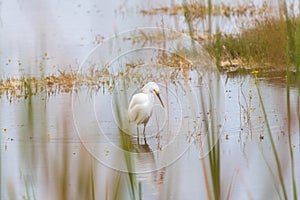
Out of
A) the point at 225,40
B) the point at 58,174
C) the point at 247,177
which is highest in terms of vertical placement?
the point at 225,40

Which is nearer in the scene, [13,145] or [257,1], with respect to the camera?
[13,145]

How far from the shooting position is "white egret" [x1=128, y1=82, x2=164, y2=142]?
4469mm

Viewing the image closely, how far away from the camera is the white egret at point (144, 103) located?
14.7 feet

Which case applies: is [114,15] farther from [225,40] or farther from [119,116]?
[119,116]

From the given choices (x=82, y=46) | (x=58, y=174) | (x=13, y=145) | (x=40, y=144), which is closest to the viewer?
(x=58, y=174)

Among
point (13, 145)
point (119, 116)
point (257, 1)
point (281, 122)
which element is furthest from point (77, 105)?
point (257, 1)

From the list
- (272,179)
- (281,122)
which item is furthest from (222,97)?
(281,122)

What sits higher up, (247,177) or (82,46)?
(82,46)

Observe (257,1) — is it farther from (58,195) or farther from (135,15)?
(58,195)

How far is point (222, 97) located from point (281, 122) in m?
3.01

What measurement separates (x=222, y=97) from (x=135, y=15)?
11236mm

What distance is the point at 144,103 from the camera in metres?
6.15

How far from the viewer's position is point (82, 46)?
11945 mm

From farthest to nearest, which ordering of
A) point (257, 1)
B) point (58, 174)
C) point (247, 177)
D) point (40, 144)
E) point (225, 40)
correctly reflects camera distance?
point (257, 1) < point (225, 40) < point (247, 177) < point (40, 144) < point (58, 174)
